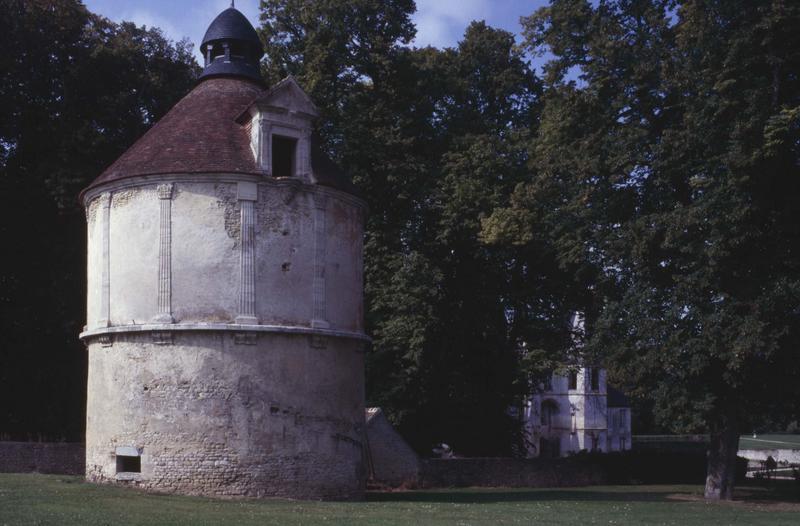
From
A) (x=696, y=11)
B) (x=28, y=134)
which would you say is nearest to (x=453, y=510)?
(x=696, y=11)

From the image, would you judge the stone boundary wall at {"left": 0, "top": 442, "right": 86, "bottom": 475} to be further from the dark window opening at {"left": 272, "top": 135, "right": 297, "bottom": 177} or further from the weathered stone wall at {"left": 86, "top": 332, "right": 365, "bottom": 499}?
the dark window opening at {"left": 272, "top": 135, "right": 297, "bottom": 177}

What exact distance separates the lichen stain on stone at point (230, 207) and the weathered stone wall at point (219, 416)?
2660 mm

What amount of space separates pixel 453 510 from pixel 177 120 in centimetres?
1326

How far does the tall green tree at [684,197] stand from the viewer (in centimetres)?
2503

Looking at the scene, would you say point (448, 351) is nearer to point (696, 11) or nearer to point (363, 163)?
point (363, 163)

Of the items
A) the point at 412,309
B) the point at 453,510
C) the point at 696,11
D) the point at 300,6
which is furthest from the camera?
the point at 300,6

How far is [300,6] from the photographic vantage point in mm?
36438

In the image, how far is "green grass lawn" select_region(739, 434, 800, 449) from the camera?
93000mm

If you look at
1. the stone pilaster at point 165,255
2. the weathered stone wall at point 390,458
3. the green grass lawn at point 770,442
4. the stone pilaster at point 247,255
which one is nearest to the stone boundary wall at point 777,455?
the green grass lawn at point 770,442

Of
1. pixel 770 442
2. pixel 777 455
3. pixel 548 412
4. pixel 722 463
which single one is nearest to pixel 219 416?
pixel 722 463

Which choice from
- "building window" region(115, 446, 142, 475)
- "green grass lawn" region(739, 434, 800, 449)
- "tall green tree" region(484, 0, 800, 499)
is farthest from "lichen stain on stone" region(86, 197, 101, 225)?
"green grass lawn" region(739, 434, 800, 449)

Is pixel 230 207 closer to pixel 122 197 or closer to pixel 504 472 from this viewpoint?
pixel 122 197

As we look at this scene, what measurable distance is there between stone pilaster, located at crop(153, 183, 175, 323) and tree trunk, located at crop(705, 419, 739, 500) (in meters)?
17.7

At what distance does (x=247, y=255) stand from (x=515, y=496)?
11.9 meters
